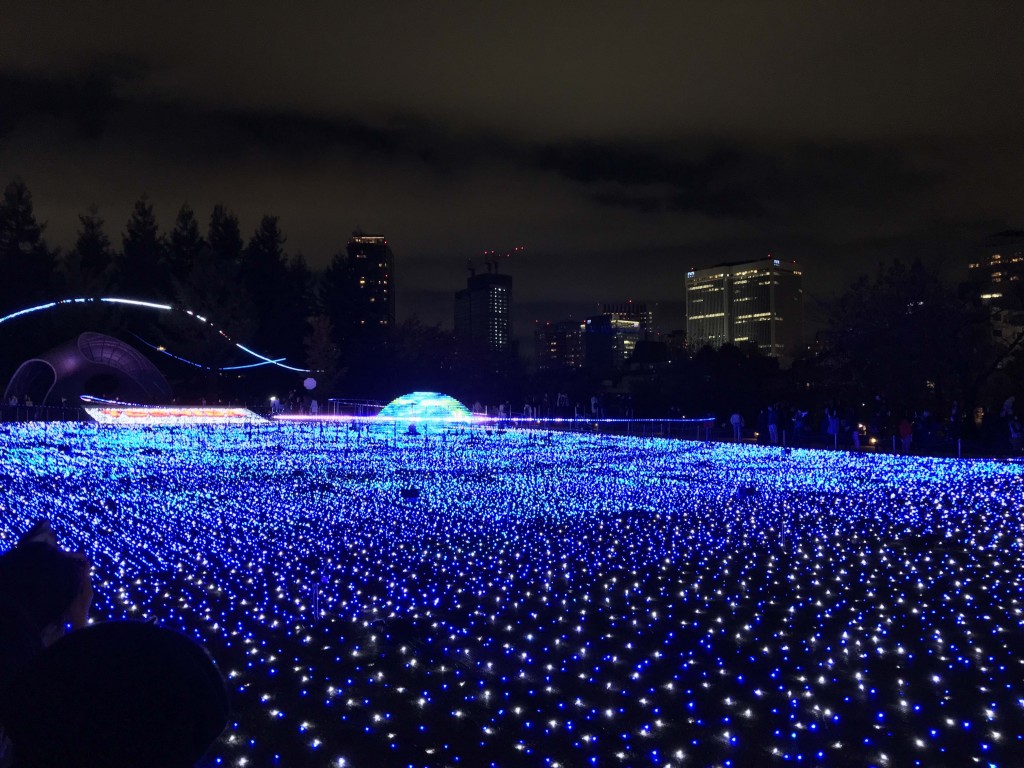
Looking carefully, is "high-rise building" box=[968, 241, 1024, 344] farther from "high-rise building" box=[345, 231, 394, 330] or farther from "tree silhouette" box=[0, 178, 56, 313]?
"tree silhouette" box=[0, 178, 56, 313]

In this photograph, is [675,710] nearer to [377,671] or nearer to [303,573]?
[377,671]

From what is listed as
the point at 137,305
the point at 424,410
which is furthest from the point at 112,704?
the point at 137,305

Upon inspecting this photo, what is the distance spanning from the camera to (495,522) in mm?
10711

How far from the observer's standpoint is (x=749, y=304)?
147250mm

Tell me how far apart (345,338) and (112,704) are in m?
55.8

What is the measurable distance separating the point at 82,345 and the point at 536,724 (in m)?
38.0

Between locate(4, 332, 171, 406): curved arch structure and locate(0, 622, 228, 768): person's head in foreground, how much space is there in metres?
39.5

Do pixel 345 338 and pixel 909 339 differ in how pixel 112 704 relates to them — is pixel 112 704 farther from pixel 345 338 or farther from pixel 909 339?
pixel 345 338

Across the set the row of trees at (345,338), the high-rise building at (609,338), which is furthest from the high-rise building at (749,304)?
the row of trees at (345,338)

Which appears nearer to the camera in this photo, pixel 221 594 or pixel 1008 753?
pixel 1008 753

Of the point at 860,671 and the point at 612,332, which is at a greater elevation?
the point at 612,332

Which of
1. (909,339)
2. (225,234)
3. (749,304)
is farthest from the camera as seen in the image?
(749,304)

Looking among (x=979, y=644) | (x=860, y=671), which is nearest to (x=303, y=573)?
(x=860, y=671)

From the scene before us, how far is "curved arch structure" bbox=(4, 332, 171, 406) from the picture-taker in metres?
37.1
